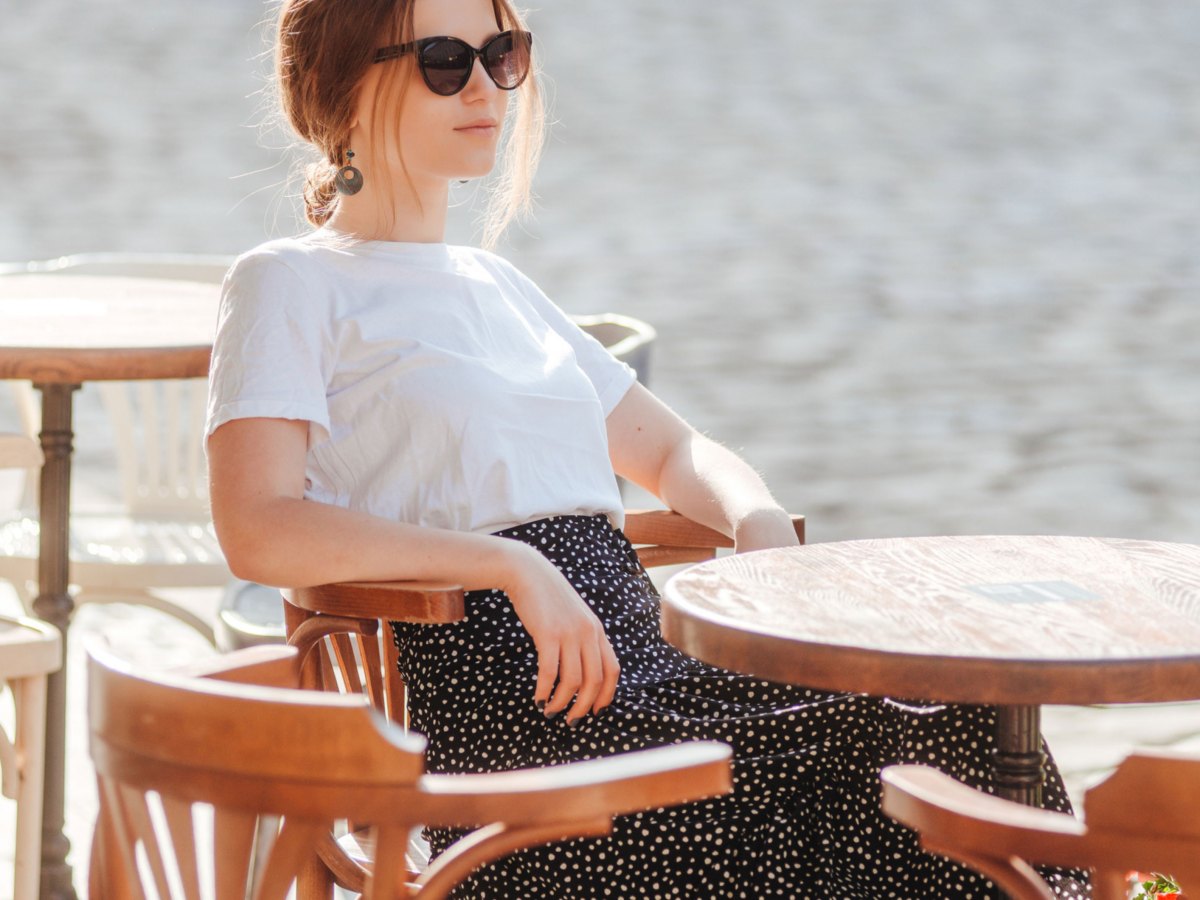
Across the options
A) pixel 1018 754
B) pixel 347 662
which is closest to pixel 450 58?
pixel 347 662

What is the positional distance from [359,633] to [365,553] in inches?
4.7

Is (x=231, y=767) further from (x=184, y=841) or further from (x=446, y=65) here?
(x=446, y=65)

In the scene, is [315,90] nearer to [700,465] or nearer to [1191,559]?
[700,465]

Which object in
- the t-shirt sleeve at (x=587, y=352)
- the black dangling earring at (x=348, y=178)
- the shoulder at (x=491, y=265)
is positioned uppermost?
the black dangling earring at (x=348, y=178)

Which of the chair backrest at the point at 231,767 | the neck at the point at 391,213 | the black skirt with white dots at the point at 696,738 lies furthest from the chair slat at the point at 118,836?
the neck at the point at 391,213

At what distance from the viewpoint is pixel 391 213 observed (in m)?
2.11

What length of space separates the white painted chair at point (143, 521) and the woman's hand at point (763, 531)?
129 cm

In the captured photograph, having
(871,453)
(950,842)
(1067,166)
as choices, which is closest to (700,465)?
(950,842)

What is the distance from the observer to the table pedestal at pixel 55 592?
2.67 metres

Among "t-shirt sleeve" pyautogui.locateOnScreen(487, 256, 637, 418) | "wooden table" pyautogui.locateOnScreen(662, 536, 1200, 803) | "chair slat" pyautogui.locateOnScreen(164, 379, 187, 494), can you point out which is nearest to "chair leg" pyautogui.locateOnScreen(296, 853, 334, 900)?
"wooden table" pyautogui.locateOnScreen(662, 536, 1200, 803)

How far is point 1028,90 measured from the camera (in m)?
13.2

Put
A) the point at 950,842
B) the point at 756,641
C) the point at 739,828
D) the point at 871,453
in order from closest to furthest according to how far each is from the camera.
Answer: the point at 950,842
the point at 756,641
the point at 739,828
the point at 871,453

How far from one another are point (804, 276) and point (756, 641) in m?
6.68

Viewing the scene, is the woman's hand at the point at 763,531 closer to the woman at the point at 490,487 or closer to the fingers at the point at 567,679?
the woman at the point at 490,487
